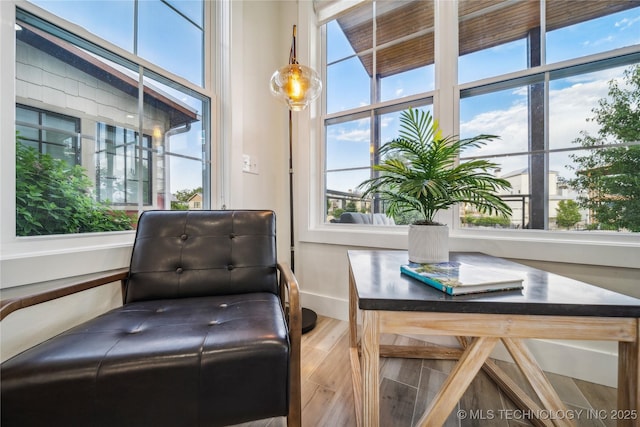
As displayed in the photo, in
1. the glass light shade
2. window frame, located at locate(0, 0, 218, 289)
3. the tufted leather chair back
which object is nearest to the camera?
window frame, located at locate(0, 0, 218, 289)

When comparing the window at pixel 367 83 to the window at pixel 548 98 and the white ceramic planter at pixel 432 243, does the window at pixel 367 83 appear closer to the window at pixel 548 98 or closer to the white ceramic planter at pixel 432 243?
the window at pixel 548 98

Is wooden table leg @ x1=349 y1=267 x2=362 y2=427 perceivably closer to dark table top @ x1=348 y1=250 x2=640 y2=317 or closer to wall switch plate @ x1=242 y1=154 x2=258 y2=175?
dark table top @ x1=348 y1=250 x2=640 y2=317

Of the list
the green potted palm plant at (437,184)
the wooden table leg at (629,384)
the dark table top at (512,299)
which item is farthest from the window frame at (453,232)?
the wooden table leg at (629,384)

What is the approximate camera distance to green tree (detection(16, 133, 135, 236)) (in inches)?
36.2

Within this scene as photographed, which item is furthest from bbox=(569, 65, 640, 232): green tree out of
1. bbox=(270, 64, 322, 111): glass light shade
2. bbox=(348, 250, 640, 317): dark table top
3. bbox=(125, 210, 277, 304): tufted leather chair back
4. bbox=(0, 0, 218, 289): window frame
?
bbox=(0, 0, 218, 289): window frame

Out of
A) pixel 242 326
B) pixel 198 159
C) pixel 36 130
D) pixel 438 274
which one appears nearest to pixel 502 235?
pixel 438 274

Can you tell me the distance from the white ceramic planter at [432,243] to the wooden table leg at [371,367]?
487 mm

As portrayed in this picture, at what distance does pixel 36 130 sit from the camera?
3.15 feet

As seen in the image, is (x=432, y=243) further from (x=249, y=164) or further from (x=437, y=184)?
(x=249, y=164)

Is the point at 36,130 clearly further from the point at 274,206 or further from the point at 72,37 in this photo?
the point at 274,206

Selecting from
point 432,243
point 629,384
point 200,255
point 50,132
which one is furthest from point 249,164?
point 629,384

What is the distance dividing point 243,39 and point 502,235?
2.21 meters

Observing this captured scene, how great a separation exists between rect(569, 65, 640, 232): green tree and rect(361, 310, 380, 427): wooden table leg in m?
1.37

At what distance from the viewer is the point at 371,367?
25.4 inches
